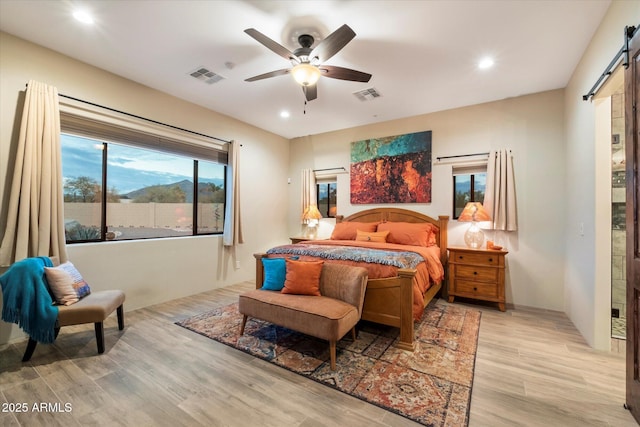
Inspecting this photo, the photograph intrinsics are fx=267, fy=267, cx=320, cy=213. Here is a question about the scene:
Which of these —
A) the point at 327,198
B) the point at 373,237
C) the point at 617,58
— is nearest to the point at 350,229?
the point at 373,237

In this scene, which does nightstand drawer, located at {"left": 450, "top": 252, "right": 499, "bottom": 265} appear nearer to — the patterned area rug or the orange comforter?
the orange comforter

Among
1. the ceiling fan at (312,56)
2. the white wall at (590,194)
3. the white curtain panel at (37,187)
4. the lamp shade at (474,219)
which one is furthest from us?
the lamp shade at (474,219)

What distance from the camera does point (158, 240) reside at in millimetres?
3740

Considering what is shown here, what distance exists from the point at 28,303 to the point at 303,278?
2.22 meters

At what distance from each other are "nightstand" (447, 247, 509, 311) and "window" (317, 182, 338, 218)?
7.89 feet

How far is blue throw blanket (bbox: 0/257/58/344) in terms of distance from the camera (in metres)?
2.12

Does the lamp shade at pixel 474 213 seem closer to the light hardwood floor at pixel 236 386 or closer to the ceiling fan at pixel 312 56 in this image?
the light hardwood floor at pixel 236 386

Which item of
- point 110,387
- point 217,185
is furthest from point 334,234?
point 110,387

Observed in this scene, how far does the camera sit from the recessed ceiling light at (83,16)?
7.39ft

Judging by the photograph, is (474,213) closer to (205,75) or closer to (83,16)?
(205,75)

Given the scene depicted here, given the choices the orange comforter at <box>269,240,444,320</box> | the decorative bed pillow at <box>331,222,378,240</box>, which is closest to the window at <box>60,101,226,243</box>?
the orange comforter at <box>269,240,444,320</box>

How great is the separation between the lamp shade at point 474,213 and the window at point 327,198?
2.39 meters

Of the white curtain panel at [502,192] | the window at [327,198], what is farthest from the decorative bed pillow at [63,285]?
the white curtain panel at [502,192]

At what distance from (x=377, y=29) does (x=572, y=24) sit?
1.68 meters
